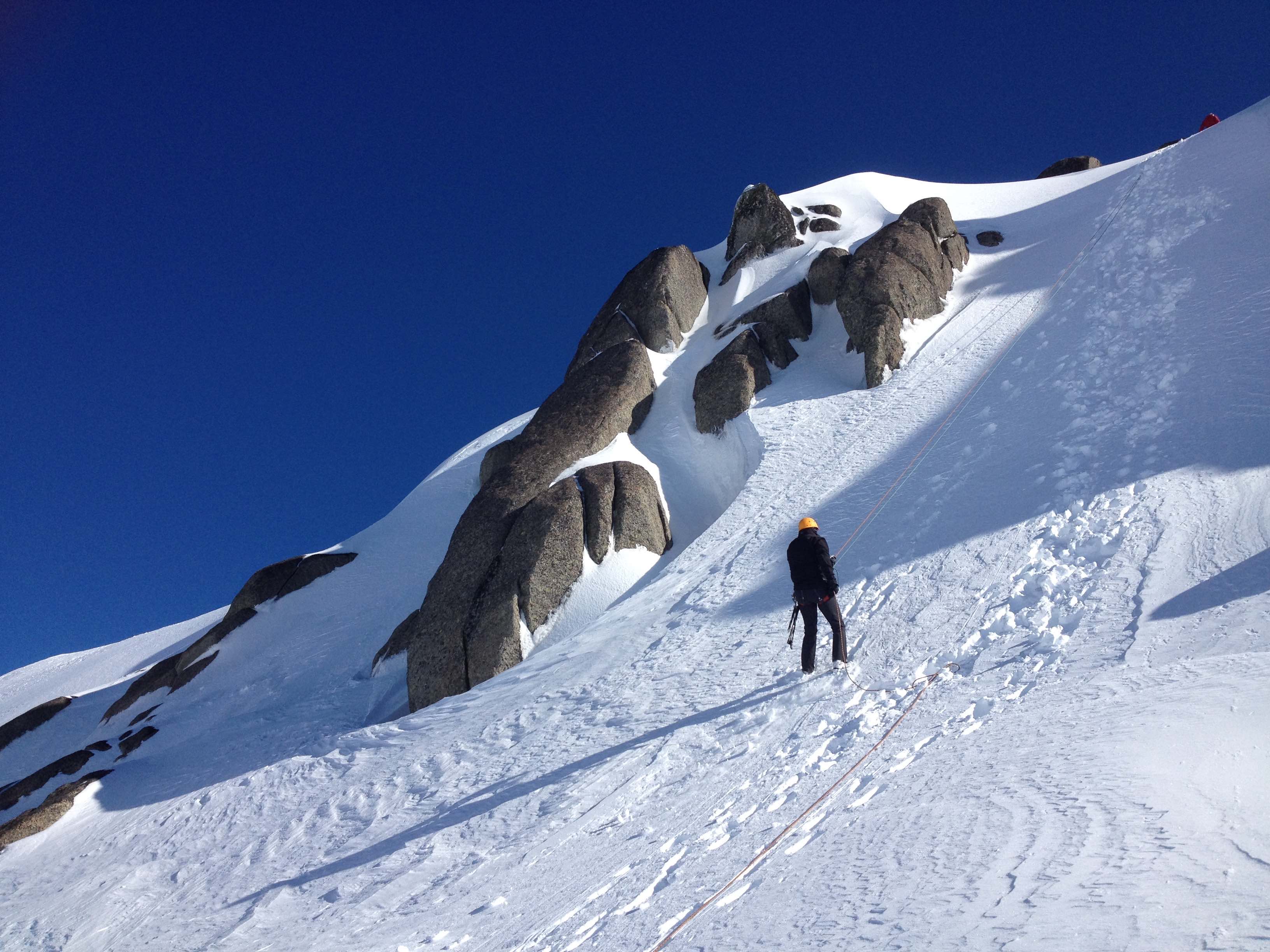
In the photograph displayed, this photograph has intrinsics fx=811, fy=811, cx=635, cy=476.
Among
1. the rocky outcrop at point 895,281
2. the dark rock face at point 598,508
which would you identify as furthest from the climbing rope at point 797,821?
the rocky outcrop at point 895,281

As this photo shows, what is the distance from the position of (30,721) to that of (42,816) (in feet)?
37.1

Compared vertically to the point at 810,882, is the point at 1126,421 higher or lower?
higher

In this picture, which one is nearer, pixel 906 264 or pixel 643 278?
pixel 906 264

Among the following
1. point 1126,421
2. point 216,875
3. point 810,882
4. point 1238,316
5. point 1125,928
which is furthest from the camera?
point 1238,316

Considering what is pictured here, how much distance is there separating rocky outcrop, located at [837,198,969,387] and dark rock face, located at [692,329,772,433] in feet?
8.42

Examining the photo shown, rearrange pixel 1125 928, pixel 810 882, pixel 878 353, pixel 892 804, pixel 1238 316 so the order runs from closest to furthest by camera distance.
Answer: pixel 1125 928 < pixel 810 882 < pixel 892 804 < pixel 1238 316 < pixel 878 353

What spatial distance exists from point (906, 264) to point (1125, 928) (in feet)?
69.5

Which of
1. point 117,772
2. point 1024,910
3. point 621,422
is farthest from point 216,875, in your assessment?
point 621,422

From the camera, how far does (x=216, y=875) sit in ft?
34.1

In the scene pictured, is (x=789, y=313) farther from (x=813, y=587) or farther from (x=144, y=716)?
(x=144, y=716)

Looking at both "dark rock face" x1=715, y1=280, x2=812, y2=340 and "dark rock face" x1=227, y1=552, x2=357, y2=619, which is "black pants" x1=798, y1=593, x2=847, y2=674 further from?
"dark rock face" x1=227, y1=552, x2=357, y2=619

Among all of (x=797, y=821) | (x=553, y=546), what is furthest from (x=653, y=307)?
(x=797, y=821)

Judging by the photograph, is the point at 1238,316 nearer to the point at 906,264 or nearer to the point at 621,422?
the point at 906,264

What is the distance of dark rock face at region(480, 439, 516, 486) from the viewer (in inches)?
989
